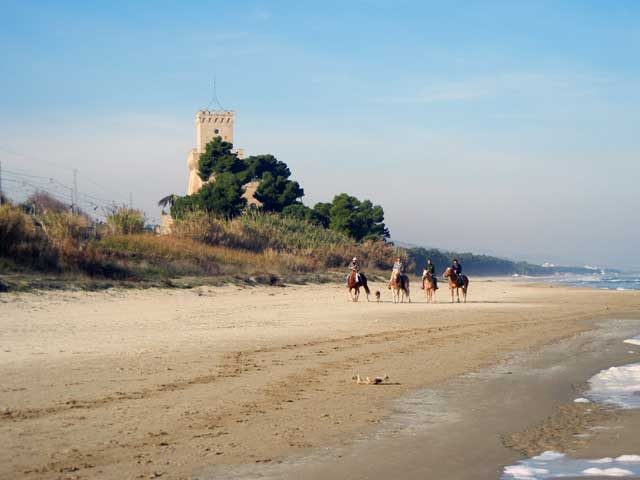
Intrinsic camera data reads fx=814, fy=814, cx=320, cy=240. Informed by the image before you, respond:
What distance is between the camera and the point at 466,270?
9781cm

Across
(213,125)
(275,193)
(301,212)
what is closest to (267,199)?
(275,193)

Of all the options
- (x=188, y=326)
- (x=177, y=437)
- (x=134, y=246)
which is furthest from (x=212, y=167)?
(x=177, y=437)

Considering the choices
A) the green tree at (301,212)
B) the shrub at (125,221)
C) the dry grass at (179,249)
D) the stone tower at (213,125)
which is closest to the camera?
the dry grass at (179,249)

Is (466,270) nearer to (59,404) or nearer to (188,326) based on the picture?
(188,326)

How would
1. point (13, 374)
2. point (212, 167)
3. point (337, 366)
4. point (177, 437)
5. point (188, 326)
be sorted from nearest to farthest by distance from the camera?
1. point (177, 437)
2. point (13, 374)
3. point (337, 366)
4. point (188, 326)
5. point (212, 167)

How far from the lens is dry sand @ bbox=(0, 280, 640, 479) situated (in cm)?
641

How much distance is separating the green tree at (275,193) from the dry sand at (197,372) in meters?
37.9

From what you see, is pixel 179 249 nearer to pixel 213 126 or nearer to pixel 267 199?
pixel 267 199

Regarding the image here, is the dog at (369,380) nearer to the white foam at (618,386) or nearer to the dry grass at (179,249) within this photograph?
the white foam at (618,386)

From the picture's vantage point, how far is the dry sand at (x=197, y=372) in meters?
6.41

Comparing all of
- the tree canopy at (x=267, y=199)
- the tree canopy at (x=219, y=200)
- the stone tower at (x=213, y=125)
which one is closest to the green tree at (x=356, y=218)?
the tree canopy at (x=267, y=199)

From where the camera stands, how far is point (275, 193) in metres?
58.7

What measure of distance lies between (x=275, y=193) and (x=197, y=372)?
4904 cm

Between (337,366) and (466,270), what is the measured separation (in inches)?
3492
